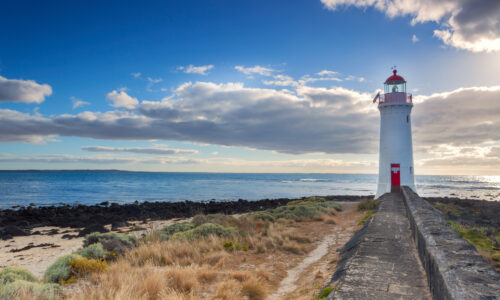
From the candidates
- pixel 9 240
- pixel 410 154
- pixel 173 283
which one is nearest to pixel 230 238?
pixel 173 283

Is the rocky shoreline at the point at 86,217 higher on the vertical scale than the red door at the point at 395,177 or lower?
lower

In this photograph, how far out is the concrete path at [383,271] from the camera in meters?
3.93

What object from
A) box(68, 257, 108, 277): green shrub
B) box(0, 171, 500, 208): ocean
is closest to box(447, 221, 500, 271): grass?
box(68, 257, 108, 277): green shrub

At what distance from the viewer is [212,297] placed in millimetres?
5008

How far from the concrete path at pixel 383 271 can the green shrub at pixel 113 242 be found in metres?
6.04

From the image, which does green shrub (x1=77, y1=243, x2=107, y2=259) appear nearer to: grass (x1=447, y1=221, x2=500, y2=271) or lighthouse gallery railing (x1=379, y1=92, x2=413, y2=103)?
grass (x1=447, y1=221, x2=500, y2=271)

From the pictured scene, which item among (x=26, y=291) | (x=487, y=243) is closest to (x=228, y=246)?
(x=26, y=291)

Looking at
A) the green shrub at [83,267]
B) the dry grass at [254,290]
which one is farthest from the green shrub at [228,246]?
the green shrub at [83,267]

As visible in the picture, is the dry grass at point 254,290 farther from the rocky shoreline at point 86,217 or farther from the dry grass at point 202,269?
the rocky shoreline at point 86,217

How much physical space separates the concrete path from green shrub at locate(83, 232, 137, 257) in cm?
604

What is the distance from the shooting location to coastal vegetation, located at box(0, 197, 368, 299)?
4816mm

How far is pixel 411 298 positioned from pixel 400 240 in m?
3.36

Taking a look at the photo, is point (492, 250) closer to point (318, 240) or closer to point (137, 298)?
point (318, 240)

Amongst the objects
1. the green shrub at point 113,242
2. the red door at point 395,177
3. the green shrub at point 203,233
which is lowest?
the green shrub at point 113,242
